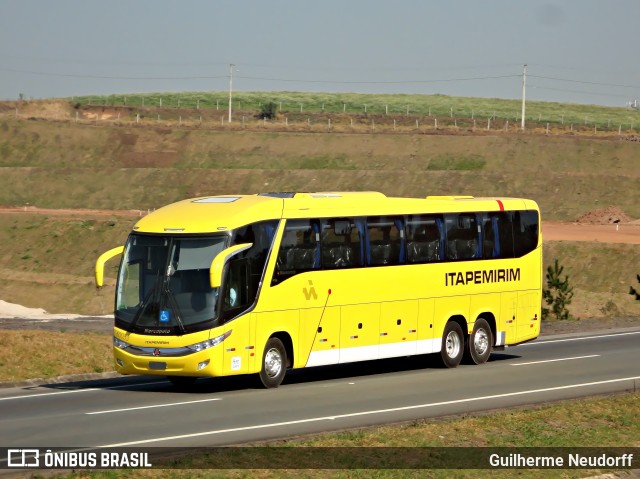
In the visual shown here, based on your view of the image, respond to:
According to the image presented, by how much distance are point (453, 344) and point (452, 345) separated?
0.03 m

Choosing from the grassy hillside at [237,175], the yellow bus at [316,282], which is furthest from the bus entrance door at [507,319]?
the grassy hillside at [237,175]

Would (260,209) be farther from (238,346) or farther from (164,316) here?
(164,316)

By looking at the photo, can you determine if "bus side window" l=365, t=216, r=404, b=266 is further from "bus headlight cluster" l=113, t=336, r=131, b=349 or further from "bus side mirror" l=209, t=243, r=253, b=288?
"bus headlight cluster" l=113, t=336, r=131, b=349

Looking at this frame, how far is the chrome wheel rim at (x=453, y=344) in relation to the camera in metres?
27.3

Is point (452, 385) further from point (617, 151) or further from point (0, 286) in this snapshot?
point (617, 151)

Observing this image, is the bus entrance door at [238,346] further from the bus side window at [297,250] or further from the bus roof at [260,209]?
the bus roof at [260,209]

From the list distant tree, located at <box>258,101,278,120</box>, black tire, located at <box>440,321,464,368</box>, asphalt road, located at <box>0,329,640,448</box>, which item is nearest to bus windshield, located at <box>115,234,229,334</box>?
asphalt road, located at <box>0,329,640,448</box>

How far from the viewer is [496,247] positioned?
2817 centimetres

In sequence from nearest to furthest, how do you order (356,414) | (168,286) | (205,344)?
1. (356,414)
2. (205,344)
3. (168,286)

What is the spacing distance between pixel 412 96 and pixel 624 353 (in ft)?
491

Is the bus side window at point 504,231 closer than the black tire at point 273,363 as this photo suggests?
No

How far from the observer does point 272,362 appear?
23266 mm

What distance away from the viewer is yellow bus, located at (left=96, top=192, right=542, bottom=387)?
72.5 ft

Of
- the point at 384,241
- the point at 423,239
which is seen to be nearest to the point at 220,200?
the point at 384,241
